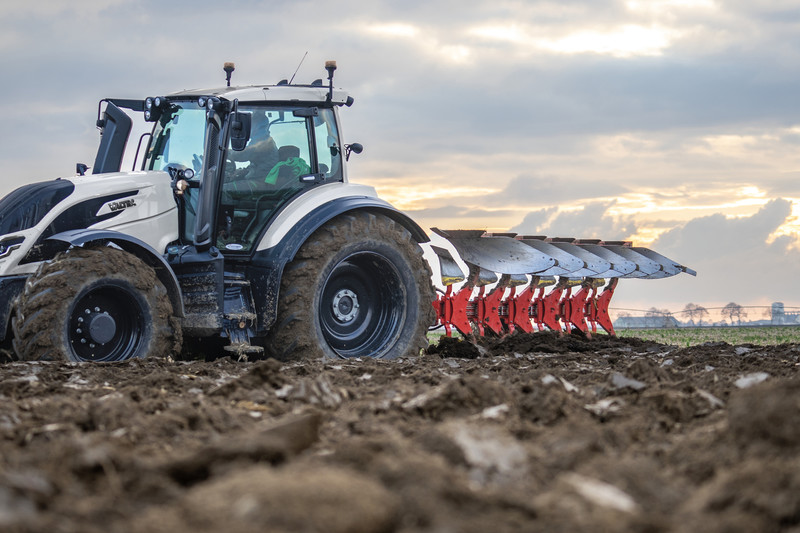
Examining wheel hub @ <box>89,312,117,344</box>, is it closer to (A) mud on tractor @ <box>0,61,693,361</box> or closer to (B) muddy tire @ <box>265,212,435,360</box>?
(A) mud on tractor @ <box>0,61,693,361</box>

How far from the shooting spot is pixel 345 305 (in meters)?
8.72

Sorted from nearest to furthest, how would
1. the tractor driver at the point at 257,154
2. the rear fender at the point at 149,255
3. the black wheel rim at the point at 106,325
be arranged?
1. the black wheel rim at the point at 106,325
2. the rear fender at the point at 149,255
3. the tractor driver at the point at 257,154

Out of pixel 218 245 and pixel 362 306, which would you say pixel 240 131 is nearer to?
pixel 218 245

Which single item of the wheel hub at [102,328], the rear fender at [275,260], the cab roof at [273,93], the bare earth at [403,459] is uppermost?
the cab roof at [273,93]

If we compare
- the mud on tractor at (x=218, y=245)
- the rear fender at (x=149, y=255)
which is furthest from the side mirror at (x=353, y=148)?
the rear fender at (x=149, y=255)

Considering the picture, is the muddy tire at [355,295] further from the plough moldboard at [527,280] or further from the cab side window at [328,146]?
the plough moldboard at [527,280]

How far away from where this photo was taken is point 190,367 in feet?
20.7

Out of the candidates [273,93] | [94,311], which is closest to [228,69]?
[273,93]

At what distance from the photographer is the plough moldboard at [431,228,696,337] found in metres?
11.2

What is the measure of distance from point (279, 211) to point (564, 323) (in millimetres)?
6794

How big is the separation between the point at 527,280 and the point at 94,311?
7.08m

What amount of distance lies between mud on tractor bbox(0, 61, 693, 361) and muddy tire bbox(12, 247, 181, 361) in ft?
0.04

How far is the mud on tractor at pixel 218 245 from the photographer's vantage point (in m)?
6.78

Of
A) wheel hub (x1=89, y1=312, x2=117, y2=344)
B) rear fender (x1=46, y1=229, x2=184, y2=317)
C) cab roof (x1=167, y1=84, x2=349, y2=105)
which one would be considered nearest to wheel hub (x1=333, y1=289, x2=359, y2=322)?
rear fender (x1=46, y1=229, x2=184, y2=317)
